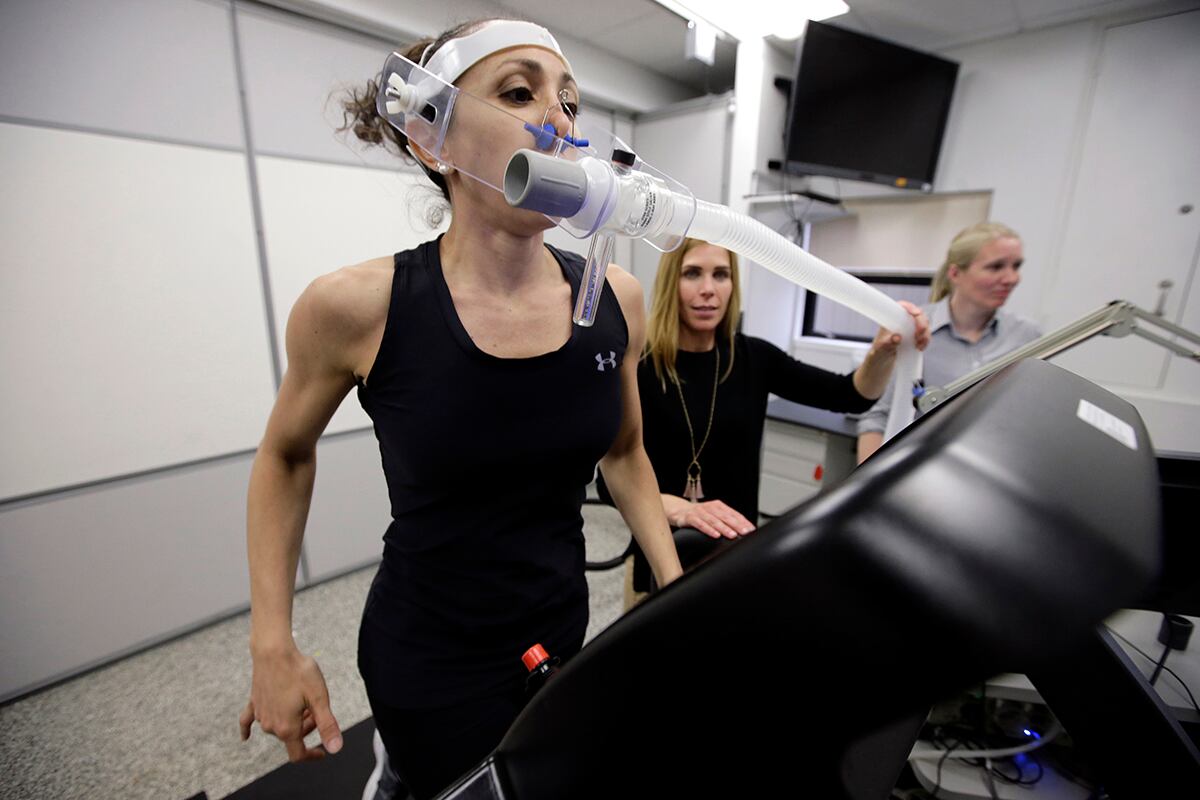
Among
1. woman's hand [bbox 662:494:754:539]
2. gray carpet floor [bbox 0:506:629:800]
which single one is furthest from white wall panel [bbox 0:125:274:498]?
woman's hand [bbox 662:494:754:539]

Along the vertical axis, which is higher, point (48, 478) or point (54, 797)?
point (48, 478)

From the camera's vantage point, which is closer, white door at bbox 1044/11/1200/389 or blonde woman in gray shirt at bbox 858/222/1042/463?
blonde woman in gray shirt at bbox 858/222/1042/463

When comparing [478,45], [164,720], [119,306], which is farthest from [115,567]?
[478,45]

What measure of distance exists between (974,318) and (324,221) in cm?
274

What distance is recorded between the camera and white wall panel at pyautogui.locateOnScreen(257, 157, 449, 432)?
222 centimetres

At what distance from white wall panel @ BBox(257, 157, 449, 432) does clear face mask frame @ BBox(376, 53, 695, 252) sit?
4.84ft

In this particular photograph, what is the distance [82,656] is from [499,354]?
2.46 meters

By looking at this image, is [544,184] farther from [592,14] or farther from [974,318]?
[592,14]

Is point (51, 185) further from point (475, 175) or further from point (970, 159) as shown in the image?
point (970, 159)

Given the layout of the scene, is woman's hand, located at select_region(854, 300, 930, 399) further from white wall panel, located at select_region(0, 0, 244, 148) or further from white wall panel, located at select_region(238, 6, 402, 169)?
white wall panel, located at select_region(0, 0, 244, 148)

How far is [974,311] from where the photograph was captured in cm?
209

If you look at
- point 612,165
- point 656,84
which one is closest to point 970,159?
point 656,84

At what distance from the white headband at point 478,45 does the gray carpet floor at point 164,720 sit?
77.3 inches

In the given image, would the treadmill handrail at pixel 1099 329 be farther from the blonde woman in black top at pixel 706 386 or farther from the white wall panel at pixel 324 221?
the white wall panel at pixel 324 221
